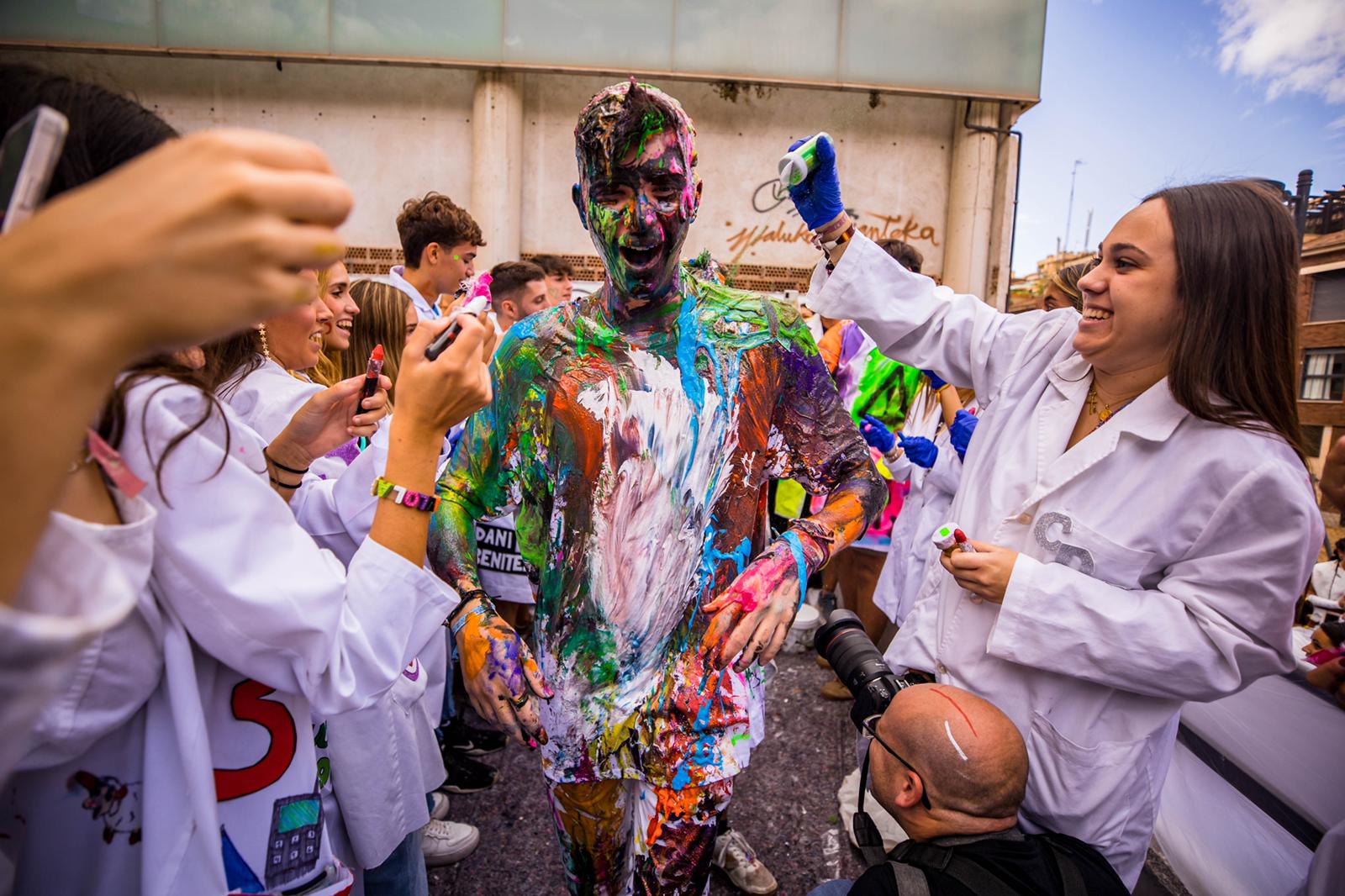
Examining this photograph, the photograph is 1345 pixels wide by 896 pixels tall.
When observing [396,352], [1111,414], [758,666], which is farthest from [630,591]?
[396,352]

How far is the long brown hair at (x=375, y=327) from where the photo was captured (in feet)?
10.1

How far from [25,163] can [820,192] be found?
1.72 metres

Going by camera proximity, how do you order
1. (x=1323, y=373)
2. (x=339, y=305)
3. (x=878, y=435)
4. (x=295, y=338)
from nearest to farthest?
(x=295, y=338) → (x=339, y=305) → (x=878, y=435) → (x=1323, y=373)

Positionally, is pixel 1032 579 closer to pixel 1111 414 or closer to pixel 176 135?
pixel 1111 414

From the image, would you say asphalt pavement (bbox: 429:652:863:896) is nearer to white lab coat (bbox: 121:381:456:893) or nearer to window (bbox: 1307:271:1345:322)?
white lab coat (bbox: 121:381:456:893)

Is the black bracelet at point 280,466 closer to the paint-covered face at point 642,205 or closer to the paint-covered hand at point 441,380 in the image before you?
the paint-covered hand at point 441,380

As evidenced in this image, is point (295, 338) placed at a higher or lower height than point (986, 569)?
higher

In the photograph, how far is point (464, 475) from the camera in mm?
1688

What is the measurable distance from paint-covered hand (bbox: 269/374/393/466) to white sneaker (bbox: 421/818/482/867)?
1.66 meters

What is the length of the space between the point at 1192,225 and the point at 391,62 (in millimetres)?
9984

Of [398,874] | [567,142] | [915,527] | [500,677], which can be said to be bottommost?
[398,874]

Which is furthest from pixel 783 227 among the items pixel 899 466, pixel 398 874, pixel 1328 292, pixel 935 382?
pixel 398 874

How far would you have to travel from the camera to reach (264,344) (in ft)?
7.11

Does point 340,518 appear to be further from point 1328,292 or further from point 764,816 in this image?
point 1328,292
